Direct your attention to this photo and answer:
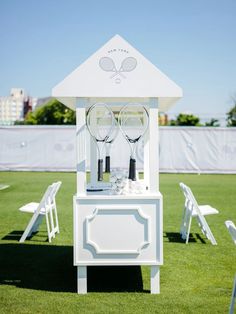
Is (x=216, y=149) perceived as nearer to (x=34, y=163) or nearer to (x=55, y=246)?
(x=34, y=163)

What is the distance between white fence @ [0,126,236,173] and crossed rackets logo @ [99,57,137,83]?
15.0 m

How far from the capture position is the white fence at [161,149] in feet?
65.8

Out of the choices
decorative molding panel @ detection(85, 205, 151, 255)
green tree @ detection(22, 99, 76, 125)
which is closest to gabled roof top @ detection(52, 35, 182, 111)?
decorative molding panel @ detection(85, 205, 151, 255)

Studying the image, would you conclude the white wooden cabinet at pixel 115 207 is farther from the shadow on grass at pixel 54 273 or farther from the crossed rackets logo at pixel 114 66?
the shadow on grass at pixel 54 273

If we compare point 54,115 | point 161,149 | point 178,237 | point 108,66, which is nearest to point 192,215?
point 178,237

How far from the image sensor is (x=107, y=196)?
499cm

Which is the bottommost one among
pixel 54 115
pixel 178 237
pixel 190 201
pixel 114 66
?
pixel 178 237

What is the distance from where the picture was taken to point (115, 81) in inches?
198

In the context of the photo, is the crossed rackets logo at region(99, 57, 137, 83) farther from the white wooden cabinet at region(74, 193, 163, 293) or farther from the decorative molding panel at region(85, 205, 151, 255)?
the decorative molding panel at region(85, 205, 151, 255)

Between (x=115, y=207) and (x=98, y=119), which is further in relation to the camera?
(x=98, y=119)

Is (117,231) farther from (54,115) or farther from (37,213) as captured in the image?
(54,115)

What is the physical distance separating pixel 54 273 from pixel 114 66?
2430mm

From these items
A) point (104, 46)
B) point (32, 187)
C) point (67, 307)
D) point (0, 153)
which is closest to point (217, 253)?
point (67, 307)

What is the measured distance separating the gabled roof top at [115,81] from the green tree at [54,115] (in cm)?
4840
